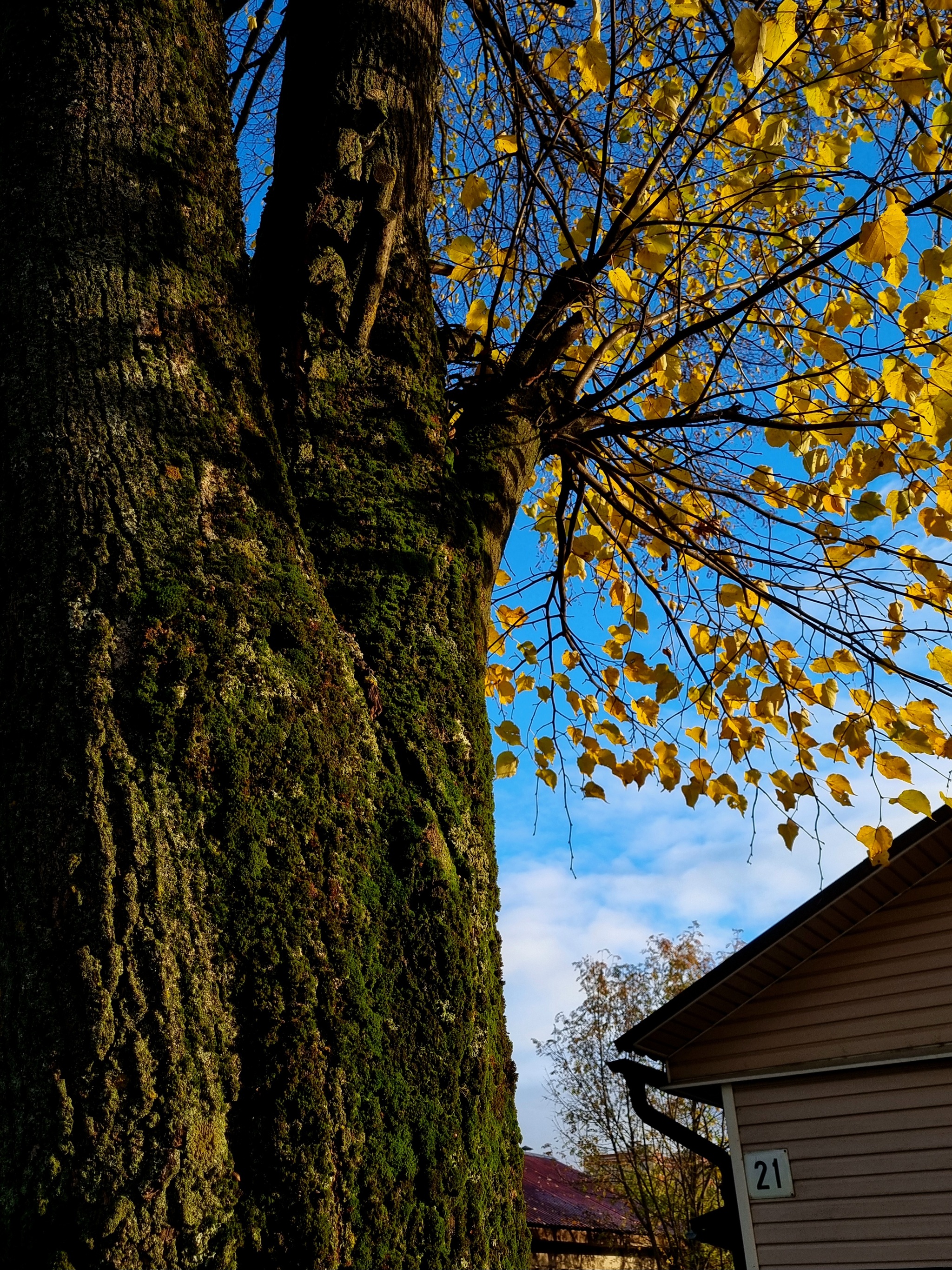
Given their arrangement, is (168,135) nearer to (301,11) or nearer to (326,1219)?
(301,11)

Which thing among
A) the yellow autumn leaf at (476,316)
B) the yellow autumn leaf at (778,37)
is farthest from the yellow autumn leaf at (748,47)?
the yellow autumn leaf at (476,316)

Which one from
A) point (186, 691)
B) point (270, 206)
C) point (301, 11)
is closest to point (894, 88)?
point (301, 11)

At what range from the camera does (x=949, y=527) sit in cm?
365

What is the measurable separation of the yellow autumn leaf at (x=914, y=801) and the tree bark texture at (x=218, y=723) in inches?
67.8

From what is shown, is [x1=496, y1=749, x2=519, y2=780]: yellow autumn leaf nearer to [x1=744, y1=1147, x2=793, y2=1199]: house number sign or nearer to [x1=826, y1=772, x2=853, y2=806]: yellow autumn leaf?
[x1=826, y1=772, x2=853, y2=806]: yellow autumn leaf

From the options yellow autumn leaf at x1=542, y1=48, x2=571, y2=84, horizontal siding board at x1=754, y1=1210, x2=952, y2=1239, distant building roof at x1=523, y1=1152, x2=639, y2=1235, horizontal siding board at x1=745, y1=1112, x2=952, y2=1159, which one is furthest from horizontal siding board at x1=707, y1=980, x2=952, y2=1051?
distant building roof at x1=523, y1=1152, x2=639, y2=1235

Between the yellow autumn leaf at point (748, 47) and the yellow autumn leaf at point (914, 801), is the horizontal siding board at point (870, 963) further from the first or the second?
the yellow autumn leaf at point (748, 47)

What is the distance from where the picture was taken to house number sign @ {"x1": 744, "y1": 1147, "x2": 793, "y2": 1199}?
615 centimetres

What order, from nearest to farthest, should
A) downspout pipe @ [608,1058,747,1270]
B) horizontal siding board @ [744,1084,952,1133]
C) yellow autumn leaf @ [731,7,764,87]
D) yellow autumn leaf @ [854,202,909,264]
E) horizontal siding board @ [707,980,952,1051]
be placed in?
1. yellow autumn leaf @ [731,7,764,87]
2. yellow autumn leaf @ [854,202,909,264]
3. horizontal siding board @ [744,1084,952,1133]
4. horizontal siding board @ [707,980,952,1051]
5. downspout pipe @ [608,1058,747,1270]

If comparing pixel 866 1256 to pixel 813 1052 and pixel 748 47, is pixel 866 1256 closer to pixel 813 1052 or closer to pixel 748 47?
pixel 813 1052

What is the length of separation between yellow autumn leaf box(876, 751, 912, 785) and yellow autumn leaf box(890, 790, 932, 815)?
1.07ft

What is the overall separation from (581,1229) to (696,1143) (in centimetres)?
615

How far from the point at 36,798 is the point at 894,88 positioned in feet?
10.6

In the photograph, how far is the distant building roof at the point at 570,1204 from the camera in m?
12.5
